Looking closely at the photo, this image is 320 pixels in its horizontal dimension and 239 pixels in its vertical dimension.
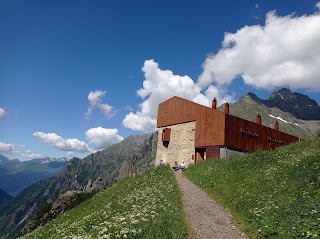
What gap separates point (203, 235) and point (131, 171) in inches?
1319

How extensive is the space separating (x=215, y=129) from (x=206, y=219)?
3391 cm

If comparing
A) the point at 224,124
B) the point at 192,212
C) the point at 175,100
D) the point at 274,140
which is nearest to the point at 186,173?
the point at 224,124

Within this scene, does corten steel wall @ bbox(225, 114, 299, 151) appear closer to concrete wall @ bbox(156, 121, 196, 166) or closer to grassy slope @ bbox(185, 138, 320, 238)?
concrete wall @ bbox(156, 121, 196, 166)

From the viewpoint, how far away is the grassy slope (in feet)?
47.2

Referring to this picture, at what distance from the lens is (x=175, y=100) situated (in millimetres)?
61469

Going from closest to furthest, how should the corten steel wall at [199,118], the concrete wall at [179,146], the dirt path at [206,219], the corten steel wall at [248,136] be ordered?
1. the dirt path at [206,219]
2. the corten steel wall at [199,118]
3. the corten steel wall at [248,136]
4. the concrete wall at [179,146]

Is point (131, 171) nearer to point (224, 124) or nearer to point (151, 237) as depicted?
point (224, 124)

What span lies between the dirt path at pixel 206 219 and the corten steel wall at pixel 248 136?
26452mm

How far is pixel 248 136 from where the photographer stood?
55.6 metres

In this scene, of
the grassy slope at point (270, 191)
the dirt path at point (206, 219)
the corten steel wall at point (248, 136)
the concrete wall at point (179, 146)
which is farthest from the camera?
the concrete wall at point (179, 146)

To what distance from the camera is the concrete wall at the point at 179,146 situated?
5516 cm

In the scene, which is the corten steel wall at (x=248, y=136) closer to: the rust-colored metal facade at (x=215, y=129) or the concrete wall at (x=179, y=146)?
the rust-colored metal facade at (x=215, y=129)

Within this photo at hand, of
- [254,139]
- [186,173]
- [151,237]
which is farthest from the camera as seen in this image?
[254,139]

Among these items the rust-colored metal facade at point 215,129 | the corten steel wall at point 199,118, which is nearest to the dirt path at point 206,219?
the rust-colored metal facade at point 215,129
